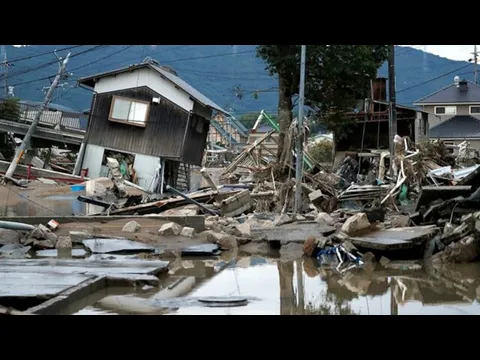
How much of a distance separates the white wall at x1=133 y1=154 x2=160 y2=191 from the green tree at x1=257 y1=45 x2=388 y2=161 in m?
6.92

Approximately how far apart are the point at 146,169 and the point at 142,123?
2.39 m

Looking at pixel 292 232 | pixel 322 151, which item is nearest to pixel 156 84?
pixel 292 232

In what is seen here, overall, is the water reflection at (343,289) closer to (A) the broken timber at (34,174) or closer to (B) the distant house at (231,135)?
(A) the broken timber at (34,174)

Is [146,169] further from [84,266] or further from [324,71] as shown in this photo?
[84,266]

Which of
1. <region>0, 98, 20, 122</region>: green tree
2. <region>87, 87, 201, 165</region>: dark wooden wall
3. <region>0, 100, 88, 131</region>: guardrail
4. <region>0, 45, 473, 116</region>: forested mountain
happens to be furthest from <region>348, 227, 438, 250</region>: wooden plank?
<region>0, 45, 473, 116</region>: forested mountain

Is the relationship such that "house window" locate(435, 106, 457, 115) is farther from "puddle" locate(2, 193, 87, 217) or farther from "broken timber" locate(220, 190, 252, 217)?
"puddle" locate(2, 193, 87, 217)

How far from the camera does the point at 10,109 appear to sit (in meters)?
42.7

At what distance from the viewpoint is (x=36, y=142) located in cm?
3809

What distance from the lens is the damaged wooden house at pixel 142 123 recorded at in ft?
109
